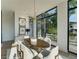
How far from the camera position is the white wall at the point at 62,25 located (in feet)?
21.7

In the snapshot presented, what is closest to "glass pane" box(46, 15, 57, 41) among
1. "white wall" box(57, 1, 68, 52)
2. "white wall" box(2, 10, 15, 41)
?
"white wall" box(57, 1, 68, 52)

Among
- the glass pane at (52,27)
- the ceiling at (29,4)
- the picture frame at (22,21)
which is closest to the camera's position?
the ceiling at (29,4)

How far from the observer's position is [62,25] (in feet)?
22.6

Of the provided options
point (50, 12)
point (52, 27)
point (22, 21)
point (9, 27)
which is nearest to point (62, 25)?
point (52, 27)

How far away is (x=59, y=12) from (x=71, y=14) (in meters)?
0.99

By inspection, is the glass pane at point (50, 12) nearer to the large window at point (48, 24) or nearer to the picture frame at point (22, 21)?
the large window at point (48, 24)

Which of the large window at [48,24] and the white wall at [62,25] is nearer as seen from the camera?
the white wall at [62,25]

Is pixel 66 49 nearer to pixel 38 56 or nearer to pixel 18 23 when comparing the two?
pixel 38 56

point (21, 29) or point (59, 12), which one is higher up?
point (59, 12)

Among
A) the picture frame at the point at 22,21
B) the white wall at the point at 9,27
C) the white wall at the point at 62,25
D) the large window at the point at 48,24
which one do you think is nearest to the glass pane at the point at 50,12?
the large window at the point at 48,24

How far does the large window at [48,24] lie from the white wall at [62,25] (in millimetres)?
556

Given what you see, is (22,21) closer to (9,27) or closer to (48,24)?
(9,27)

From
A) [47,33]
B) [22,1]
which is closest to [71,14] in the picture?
[22,1]

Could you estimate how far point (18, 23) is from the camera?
1040 cm
